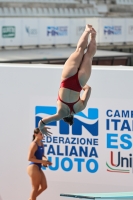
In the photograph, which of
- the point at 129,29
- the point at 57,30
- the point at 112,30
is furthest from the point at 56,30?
the point at 129,29

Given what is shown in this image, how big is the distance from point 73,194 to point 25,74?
1.72m

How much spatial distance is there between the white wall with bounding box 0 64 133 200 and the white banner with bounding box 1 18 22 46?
10806mm

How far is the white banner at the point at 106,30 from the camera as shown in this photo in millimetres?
21328

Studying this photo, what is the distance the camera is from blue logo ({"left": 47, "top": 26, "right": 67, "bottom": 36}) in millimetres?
20516

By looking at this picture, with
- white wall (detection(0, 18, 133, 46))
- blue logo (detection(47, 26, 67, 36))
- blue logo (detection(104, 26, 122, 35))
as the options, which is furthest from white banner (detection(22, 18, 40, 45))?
blue logo (detection(104, 26, 122, 35))

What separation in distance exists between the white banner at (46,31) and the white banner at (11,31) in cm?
93

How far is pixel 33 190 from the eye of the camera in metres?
8.20

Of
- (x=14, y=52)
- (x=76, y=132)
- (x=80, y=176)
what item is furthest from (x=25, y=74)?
(x=14, y=52)

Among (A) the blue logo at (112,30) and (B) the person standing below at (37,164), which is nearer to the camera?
(B) the person standing below at (37,164)

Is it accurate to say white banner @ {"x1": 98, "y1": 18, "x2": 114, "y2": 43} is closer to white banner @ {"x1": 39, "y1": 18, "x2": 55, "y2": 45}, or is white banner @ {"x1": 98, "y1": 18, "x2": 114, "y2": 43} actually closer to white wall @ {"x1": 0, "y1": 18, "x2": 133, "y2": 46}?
white wall @ {"x1": 0, "y1": 18, "x2": 133, "y2": 46}

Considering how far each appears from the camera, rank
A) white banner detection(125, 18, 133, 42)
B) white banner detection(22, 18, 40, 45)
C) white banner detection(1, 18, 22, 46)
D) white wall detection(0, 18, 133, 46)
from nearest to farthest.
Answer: white banner detection(1, 18, 22, 46) < white wall detection(0, 18, 133, 46) < white banner detection(22, 18, 40, 45) < white banner detection(125, 18, 133, 42)

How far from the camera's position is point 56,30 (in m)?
20.7

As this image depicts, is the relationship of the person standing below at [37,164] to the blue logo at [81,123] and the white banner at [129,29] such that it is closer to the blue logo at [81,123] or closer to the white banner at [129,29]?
the blue logo at [81,123]

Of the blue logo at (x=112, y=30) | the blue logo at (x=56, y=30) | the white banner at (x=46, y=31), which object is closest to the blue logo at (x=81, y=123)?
the white banner at (x=46, y=31)
